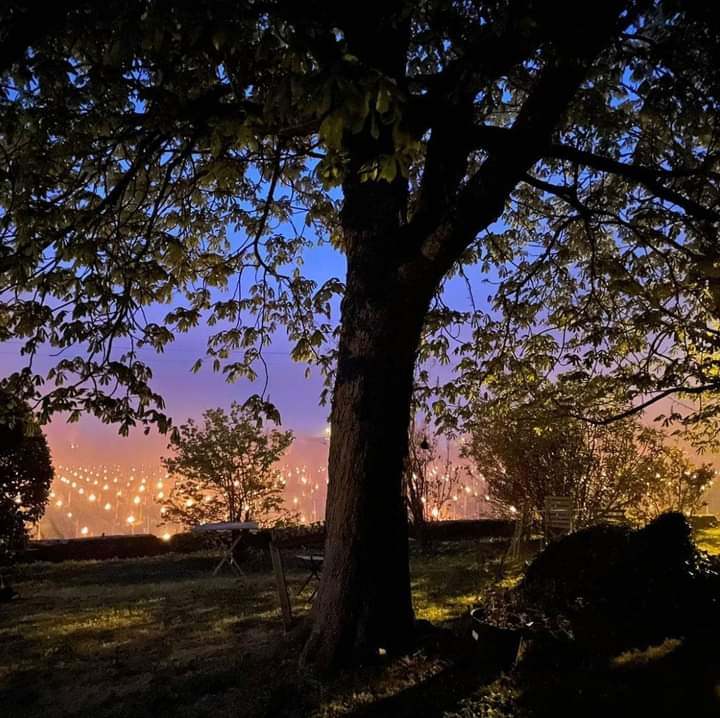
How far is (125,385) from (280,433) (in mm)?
11325

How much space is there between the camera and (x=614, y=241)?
961 centimetres

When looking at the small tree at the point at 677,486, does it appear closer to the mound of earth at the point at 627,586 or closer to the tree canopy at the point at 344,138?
the tree canopy at the point at 344,138

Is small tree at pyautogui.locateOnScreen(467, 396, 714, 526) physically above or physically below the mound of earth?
above

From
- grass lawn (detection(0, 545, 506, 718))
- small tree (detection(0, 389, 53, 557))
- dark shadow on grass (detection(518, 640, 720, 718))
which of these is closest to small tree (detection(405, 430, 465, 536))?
grass lawn (detection(0, 545, 506, 718))

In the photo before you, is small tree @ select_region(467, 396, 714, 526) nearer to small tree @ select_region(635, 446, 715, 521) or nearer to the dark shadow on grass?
small tree @ select_region(635, 446, 715, 521)

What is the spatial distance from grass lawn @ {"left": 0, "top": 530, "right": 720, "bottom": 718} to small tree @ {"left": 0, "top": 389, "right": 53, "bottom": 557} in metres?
2.65

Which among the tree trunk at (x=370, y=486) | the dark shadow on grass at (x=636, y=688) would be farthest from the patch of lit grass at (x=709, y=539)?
the tree trunk at (x=370, y=486)

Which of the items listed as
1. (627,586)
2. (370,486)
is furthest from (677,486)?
(370,486)

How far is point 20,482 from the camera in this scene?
12391mm

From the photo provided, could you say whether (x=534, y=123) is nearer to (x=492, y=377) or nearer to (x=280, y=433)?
(x=492, y=377)

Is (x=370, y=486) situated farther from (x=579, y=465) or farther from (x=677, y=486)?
(x=677, y=486)

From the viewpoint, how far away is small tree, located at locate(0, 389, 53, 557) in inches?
460

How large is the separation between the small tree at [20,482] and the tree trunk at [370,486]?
9.47 meters

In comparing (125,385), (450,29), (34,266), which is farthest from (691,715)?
(34,266)
